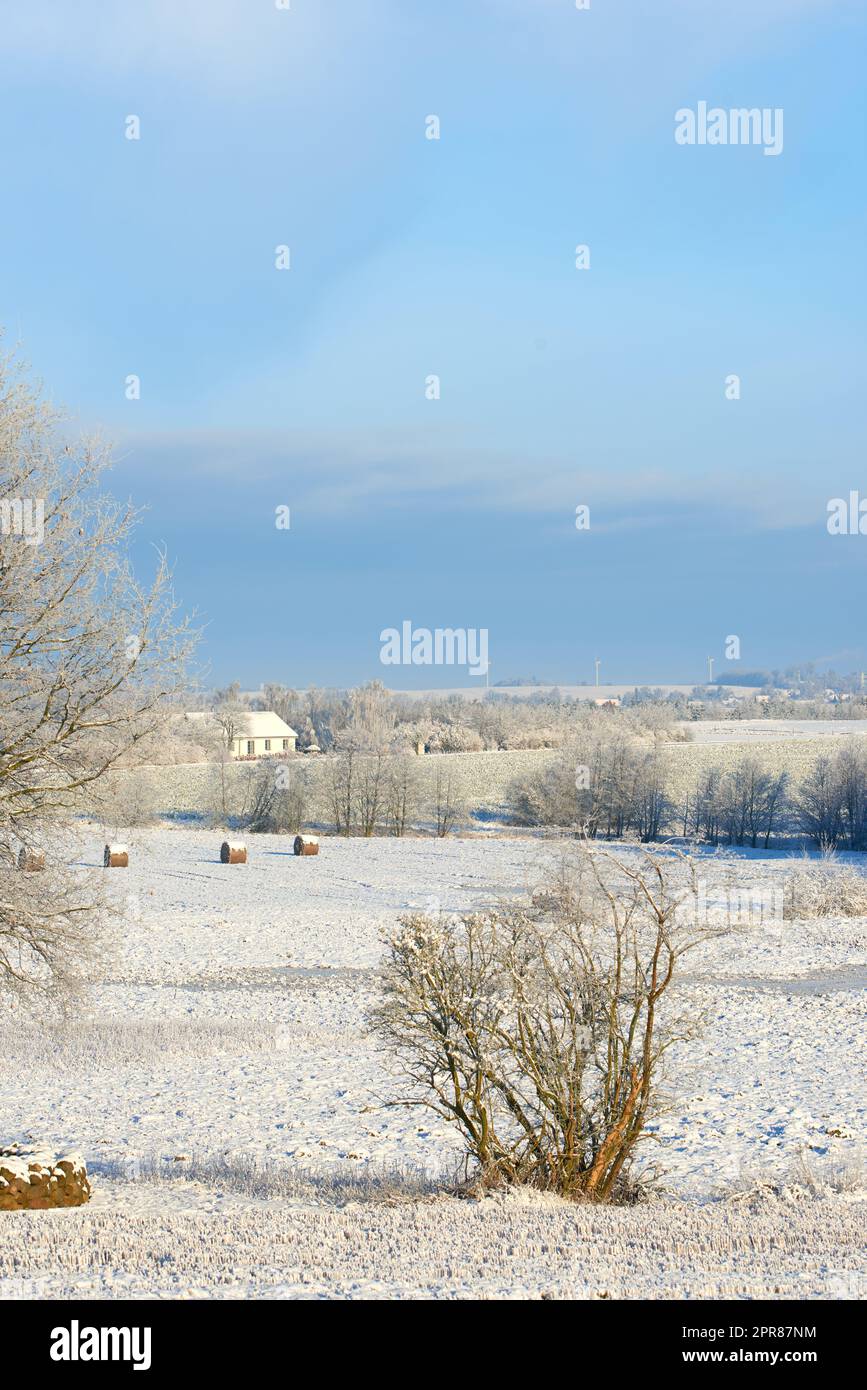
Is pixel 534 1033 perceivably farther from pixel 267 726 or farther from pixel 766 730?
pixel 766 730

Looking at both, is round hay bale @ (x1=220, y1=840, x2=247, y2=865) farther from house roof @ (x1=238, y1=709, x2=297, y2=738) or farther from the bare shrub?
house roof @ (x1=238, y1=709, x2=297, y2=738)

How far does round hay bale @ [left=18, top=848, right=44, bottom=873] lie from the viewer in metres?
11.1

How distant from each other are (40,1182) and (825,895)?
34666 millimetres

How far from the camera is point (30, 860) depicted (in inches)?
446

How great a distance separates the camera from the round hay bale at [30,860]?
11148mm

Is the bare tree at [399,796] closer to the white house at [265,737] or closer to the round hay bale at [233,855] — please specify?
the round hay bale at [233,855]

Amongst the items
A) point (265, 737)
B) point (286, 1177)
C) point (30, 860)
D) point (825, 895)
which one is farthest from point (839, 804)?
point (265, 737)

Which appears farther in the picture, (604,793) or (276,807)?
(276,807)

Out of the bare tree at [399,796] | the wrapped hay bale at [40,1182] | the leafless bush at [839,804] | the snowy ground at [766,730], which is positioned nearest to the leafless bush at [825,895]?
the leafless bush at [839,804]

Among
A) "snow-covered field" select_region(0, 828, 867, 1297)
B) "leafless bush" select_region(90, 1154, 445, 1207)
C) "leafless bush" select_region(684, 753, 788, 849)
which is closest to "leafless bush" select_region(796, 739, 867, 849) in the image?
"leafless bush" select_region(684, 753, 788, 849)

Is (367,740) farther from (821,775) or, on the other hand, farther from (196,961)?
(196,961)

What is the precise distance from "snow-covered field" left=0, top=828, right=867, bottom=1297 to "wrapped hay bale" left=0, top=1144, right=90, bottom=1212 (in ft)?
1.19

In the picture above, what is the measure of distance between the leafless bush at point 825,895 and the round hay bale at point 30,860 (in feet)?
104

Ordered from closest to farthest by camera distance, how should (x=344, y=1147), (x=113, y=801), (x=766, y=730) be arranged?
(x=113, y=801) < (x=344, y=1147) < (x=766, y=730)
